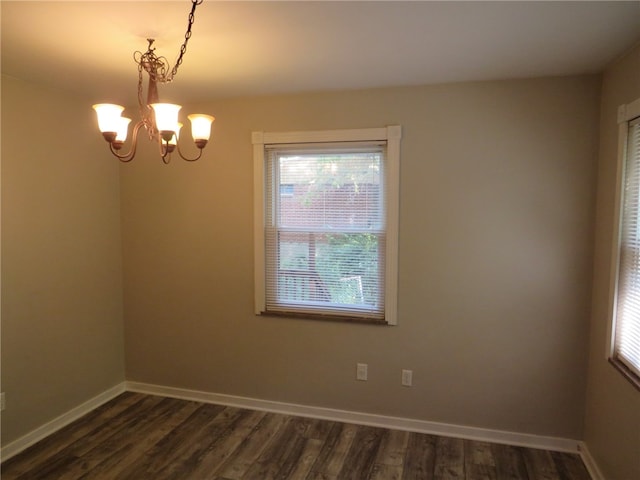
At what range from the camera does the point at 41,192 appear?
9.12ft

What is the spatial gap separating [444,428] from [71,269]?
9.83 ft

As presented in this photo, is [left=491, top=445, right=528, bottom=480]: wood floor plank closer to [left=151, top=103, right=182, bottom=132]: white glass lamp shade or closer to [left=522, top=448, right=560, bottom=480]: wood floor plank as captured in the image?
[left=522, top=448, right=560, bottom=480]: wood floor plank

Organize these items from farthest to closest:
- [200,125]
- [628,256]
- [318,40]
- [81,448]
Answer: [81,448] < [628,256] < [318,40] < [200,125]

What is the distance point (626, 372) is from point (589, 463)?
841 millimetres

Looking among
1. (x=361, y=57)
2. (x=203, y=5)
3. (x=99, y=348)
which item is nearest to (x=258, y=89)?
(x=361, y=57)

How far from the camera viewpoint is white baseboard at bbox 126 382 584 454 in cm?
274

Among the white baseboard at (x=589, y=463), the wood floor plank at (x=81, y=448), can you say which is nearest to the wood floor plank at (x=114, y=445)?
the wood floor plank at (x=81, y=448)

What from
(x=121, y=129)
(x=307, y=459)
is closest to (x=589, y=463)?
(x=307, y=459)

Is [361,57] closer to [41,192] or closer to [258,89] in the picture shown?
[258,89]

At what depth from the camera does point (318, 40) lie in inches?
80.7

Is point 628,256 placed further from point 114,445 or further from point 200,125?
point 114,445

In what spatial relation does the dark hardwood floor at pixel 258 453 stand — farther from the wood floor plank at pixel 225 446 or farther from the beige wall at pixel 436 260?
the beige wall at pixel 436 260

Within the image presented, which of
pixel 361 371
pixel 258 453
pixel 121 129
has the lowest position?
pixel 258 453

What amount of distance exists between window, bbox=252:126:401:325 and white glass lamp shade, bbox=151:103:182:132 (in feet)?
4.38
